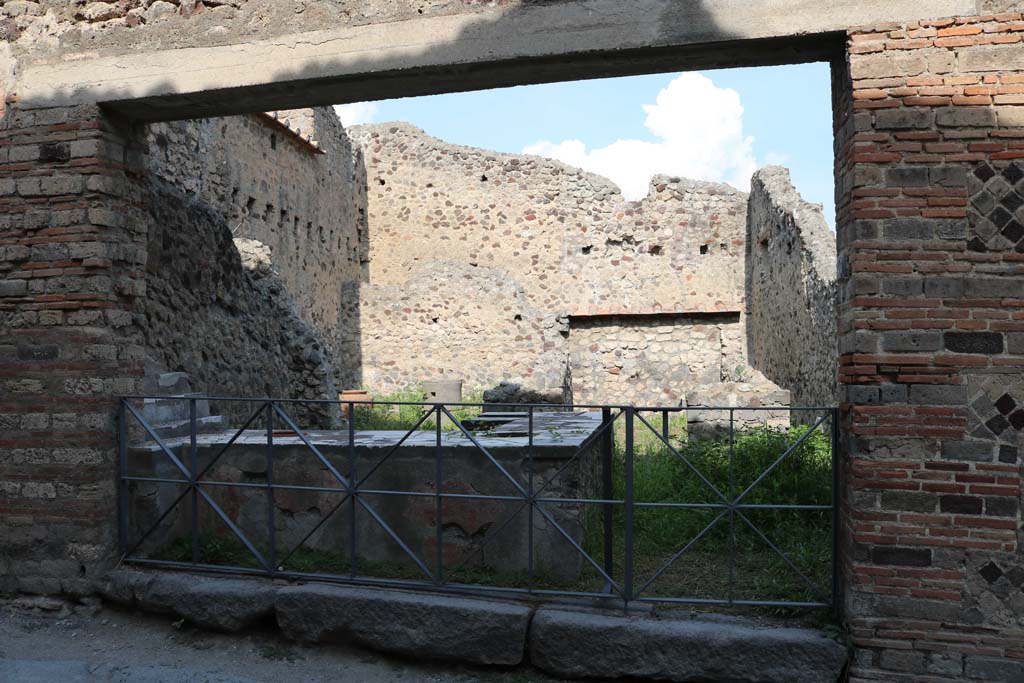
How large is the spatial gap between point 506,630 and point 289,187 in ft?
35.7

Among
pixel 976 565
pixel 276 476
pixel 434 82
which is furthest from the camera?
pixel 276 476

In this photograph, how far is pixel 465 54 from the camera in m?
4.37

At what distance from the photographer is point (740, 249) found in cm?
1584

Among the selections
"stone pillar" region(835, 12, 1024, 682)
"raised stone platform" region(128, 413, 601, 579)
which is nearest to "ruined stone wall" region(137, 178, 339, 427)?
"raised stone platform" region(128, 413, 601, 579)

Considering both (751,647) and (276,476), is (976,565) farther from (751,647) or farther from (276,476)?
(276,476)

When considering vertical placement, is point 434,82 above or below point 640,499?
above

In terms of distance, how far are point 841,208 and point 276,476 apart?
379cm

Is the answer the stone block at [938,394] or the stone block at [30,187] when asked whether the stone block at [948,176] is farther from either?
the stone block at [30,187]

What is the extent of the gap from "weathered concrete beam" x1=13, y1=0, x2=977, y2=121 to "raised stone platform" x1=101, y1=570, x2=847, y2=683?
2983mm

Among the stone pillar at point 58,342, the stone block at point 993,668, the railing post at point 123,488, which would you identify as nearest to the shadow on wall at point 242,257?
the stone pillar at point 58,342

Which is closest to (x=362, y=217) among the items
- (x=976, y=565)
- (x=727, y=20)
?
(x=727, y=20)

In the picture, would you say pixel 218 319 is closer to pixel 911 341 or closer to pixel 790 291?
pixel 911 341

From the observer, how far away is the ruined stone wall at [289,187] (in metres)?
9.34

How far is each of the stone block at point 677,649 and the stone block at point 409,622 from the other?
16 cm
